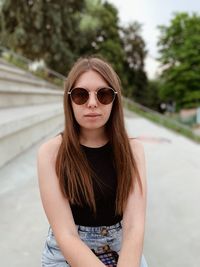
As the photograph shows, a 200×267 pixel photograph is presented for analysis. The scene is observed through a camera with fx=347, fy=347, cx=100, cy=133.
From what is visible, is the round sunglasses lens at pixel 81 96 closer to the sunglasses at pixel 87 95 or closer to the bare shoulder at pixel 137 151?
the sunglasses at pixel 87 95

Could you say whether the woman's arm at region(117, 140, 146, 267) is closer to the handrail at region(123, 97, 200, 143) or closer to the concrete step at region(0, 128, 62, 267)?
the concrete step at region(0, 128, 62, 267)

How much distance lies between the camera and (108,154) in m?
1.23

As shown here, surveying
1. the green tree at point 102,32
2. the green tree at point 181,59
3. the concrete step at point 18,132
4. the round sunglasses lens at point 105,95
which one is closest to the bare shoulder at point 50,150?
the round sunglasses lens at point 105,95

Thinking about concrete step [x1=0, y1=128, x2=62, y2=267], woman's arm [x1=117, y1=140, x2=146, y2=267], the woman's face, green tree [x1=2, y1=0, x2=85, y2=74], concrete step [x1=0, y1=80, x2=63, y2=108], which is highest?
green tree [x1=2, y1=0, x2=85, y2=74]

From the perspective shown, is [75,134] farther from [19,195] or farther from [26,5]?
[26,5]

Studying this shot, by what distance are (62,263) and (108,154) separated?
1.36 feet

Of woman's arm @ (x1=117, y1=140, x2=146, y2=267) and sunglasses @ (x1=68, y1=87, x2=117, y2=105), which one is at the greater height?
Answer: sunglasses @ (x1=68, y1=87, x2=117, y2=105)

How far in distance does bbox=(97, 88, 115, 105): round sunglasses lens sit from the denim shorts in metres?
0.45

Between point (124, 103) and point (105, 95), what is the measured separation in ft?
28.8

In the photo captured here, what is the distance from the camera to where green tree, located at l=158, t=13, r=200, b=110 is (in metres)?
21.5

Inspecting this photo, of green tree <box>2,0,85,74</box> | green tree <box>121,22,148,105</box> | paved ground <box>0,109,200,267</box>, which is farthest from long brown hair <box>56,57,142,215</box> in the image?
green tree <box>121,22,148,105</box>

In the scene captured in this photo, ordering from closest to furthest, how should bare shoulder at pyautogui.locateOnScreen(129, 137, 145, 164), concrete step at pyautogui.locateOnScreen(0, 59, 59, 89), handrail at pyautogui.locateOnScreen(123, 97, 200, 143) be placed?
bare shoulder at pyautogui.locateOnScreen(129, 137, 145, 164) < concrete step at pyautogui.locateOnScreen(0, 59, 59, 89) < handrail at pyautogui.locateOnScreen(123, 97, 200, 143)

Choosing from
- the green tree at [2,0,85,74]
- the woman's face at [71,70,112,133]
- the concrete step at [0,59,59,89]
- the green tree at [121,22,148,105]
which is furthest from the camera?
the green tree at [121,22,148,105]

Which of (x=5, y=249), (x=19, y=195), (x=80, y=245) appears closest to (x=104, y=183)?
(x=80, y=245)
